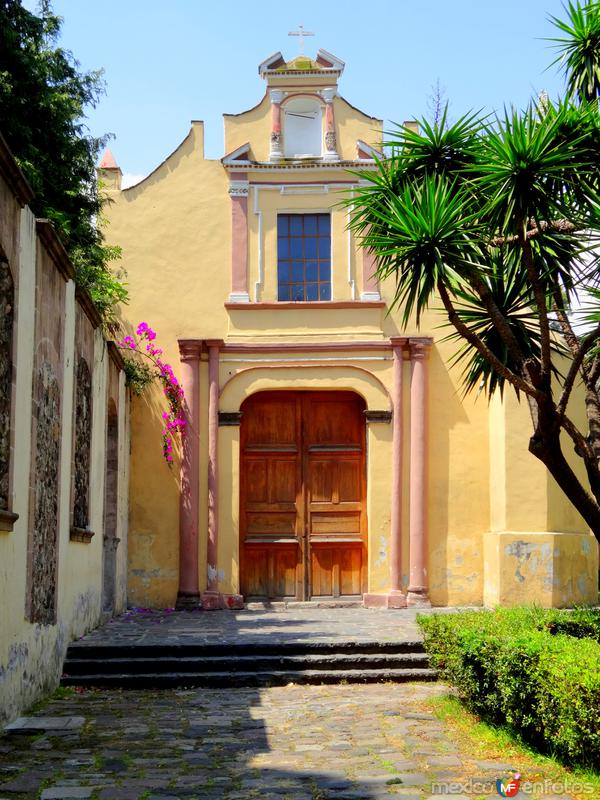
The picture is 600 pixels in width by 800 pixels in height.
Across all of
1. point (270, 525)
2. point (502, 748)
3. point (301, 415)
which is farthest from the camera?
point (301, 415)

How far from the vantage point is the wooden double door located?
15.4 metres

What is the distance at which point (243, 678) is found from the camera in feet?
32.3

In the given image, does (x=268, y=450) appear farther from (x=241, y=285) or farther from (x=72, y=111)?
(x=72, y=111)

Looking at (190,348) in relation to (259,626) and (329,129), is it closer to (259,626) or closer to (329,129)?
(329,129)

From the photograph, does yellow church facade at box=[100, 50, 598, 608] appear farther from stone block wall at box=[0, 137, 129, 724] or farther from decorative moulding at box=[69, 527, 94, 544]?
decorative moulding at box=[69, 527, 94, 544]

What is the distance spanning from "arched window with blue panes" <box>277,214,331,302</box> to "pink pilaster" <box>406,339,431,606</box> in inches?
65.9

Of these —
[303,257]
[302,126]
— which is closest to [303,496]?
[303,257]

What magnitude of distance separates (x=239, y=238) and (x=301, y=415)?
2781mm

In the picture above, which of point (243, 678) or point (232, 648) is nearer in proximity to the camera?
point (243, 678)

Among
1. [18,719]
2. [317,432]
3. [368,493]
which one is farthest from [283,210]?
[18,719]

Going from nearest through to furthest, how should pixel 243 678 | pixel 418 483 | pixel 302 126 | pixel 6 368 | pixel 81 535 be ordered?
pixel 6 368, pixel 243 678, pixel 81 535, pixel 418 483, pixel 302 126

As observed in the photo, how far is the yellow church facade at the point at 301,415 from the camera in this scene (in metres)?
15.0

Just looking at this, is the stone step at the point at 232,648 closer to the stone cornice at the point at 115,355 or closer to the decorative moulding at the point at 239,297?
the stone cornice at the point at 115,355

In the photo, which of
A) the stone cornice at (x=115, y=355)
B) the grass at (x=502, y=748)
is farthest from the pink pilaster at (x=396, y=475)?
the grass at (x=502, y=748)
